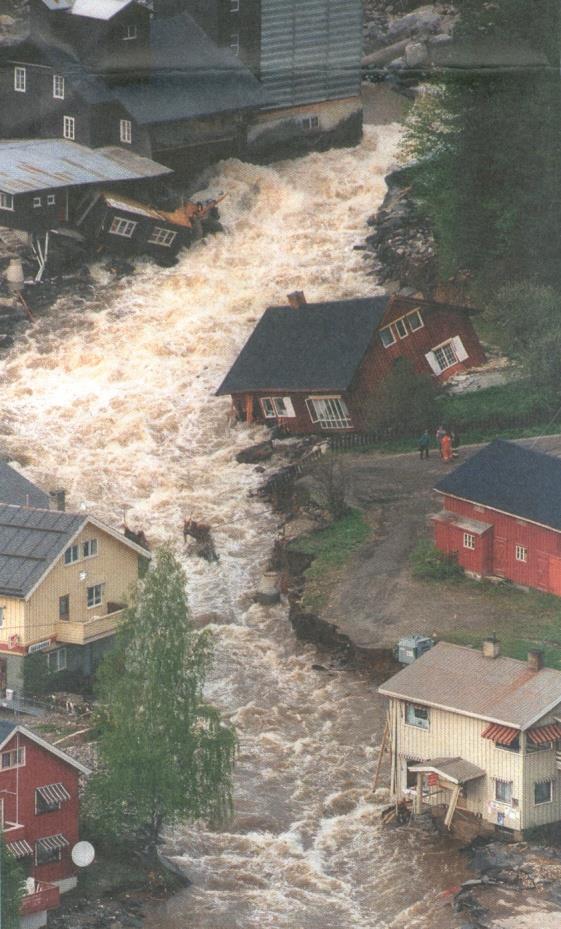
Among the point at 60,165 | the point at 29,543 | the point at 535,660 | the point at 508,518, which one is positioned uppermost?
the point at 60,165

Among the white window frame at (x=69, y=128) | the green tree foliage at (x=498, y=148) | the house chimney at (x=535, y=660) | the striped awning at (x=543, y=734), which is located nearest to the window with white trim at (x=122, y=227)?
the white window frame at (x=69, y=128)

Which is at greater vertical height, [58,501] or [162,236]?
[162,236]

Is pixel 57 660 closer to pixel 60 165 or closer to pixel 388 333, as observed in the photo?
pixel 388 333

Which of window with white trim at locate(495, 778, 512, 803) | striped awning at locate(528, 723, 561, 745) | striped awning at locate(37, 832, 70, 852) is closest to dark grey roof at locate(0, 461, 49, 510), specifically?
striped awning at locate(37, 832, 70, 852)

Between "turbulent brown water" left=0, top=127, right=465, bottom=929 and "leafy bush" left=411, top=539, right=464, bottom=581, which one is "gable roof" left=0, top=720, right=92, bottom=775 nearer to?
"turbulent brown water" left=0, top=127, right=465, bottom=929

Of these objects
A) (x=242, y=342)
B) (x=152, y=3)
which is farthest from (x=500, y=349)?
(x=152, y=3)

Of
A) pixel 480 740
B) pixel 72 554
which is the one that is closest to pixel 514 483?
pixel 480 740

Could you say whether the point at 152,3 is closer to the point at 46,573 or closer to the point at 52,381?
the point at 52,381

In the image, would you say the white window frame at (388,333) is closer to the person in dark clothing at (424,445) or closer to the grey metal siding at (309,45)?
the person in dark clothing at (424,445)
